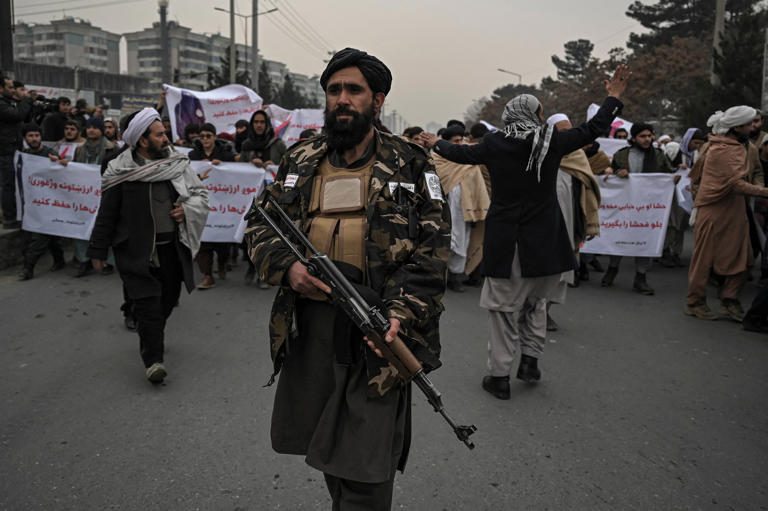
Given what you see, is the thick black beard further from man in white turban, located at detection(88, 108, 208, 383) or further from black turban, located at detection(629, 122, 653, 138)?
black turban, located at detection(629, 122, 653, 138)

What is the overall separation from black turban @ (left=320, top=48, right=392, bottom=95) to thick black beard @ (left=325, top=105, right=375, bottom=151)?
0.32 feet

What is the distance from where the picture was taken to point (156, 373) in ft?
14.1

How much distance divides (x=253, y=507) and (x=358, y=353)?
45.0 inches

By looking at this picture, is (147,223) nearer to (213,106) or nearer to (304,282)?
(304,282)

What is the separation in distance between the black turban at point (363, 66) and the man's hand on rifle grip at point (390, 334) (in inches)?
35.3

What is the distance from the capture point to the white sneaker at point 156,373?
4.31m

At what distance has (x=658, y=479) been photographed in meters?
3.25

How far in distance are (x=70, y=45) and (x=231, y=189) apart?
12082 cm

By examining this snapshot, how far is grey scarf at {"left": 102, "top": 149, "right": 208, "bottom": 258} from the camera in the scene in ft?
14.4

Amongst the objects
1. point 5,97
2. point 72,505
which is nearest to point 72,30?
point 5,97

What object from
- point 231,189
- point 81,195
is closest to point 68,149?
point 81,195

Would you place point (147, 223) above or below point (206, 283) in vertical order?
above

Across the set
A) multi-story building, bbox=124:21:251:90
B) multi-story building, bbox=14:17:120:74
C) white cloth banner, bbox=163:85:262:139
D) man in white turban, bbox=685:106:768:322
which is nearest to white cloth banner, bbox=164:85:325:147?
white cloth banner, bbox=163:85:262:139

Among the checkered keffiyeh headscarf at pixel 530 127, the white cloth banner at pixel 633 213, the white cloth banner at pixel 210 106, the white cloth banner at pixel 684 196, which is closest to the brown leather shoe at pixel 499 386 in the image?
the checkered keffiyeh headscarf at pixel 530 127
